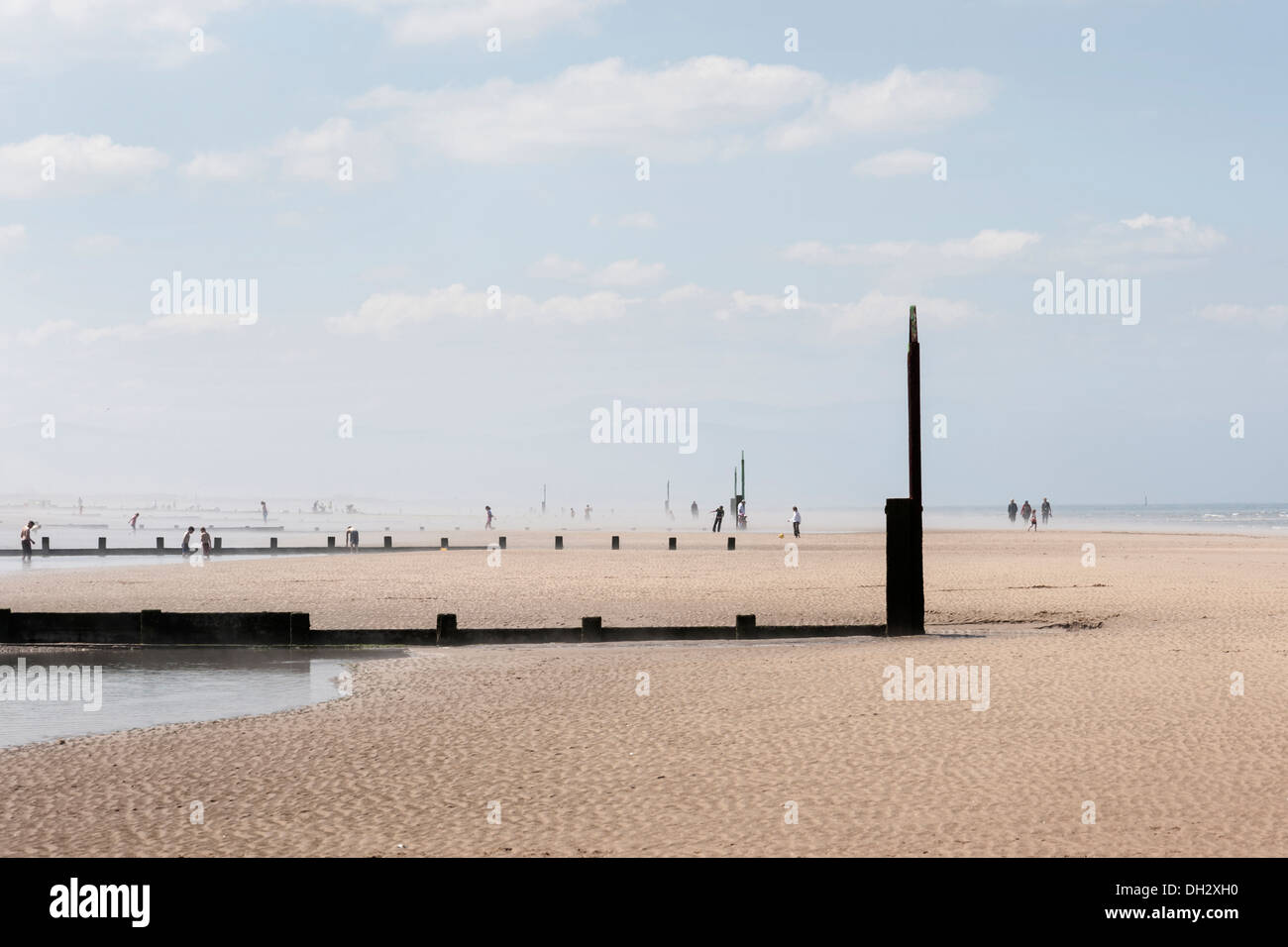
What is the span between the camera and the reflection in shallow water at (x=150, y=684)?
11523 millimetres

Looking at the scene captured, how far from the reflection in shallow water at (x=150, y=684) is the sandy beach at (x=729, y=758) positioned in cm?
62

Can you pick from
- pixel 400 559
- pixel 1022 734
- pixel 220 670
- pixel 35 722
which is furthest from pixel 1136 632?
pixel 400 559

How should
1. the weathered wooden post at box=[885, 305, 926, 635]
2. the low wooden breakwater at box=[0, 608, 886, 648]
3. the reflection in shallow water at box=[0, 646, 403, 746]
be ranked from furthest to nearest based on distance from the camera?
the weathered wooden post at box=[885, 305, 926, 635]
the low wooden breakwater at box=[0, 608, 886, 648]
the reflection in shallow water at box=[0, 646, 403, 746]

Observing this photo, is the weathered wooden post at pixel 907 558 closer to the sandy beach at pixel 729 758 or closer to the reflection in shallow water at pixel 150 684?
the sandy beach at pixel 729 758

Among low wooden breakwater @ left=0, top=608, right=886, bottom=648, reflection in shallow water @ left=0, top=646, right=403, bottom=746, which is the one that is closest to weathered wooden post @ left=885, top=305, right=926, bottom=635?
low wooden breakwater @ left=0, top=608, right=886, bottom=648

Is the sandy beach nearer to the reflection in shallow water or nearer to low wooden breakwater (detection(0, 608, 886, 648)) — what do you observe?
the reflection in shallow water

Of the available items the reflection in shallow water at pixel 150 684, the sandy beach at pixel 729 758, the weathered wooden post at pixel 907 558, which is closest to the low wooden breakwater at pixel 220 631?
the reflection in shallow water at pixel 150 684

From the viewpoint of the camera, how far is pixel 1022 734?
34.6ft

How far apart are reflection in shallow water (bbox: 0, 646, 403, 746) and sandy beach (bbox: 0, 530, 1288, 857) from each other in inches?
24.4

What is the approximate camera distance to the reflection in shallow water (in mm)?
11523

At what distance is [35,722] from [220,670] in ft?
11.2

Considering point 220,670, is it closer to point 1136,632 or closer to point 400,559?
point 1136,632

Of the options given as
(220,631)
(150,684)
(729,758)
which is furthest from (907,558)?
(150,684)
